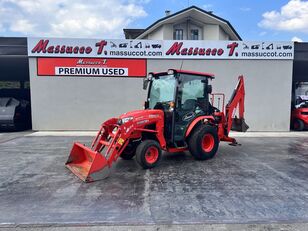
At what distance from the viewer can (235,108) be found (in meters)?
8.23

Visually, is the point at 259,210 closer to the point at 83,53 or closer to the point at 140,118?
the point at 140,118

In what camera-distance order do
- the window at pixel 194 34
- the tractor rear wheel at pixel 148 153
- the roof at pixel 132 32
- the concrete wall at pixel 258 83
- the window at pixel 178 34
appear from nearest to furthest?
the tractor rear wheel at pixel 148 153 → the concrete wall at pixel 258 83 → the window at pixel 178 34 → the window at pixel 194 34 → the roof at pixel 132 32

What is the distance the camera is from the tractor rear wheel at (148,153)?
230 inches

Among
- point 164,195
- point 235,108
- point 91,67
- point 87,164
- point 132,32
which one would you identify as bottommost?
point 164,195

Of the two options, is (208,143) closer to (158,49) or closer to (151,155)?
(151,155)

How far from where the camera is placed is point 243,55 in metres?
12.6

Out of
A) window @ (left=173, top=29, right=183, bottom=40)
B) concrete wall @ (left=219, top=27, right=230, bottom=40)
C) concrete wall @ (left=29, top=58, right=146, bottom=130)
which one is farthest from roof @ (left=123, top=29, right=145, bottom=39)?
concrete wall @ (left=29, top=58, right=146, bottom=130)

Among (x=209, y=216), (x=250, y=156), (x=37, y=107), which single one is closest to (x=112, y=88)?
(x=37, y=107)

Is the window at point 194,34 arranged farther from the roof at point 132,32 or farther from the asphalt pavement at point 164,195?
the asphalt pavement at point 164,195

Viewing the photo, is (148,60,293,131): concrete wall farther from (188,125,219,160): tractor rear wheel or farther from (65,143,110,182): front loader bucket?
(65,143,110,182): front loader bucket

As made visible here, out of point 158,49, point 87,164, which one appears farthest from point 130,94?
point 87,164

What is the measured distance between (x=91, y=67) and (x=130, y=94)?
219cm

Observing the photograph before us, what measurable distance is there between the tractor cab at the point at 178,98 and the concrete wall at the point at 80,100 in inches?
220

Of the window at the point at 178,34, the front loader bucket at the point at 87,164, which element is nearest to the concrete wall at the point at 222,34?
the window at the point at 178,34
